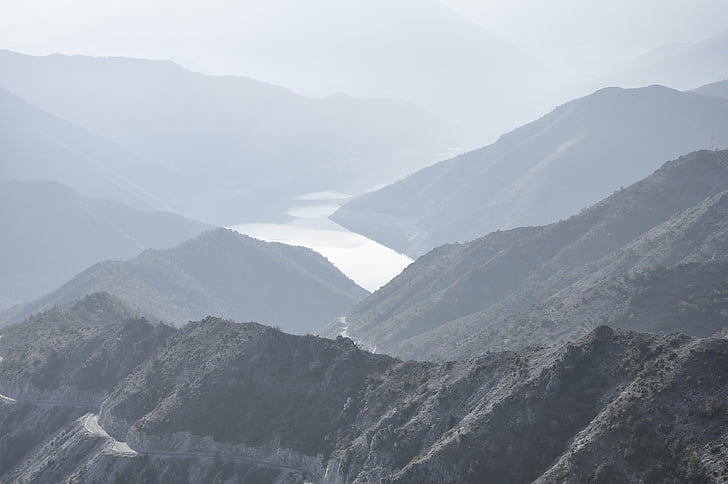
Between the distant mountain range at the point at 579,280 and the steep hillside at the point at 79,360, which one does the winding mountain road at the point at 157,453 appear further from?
the distant mountain range at the point at 579,280

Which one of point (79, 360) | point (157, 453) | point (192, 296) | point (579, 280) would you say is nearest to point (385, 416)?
point (157, 453)

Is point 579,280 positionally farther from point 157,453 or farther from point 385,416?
point 157,453

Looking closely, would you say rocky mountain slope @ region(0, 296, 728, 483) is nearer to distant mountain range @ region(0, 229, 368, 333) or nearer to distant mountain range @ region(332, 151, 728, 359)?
distant mountain range @ region(332, 151, 728, 359)

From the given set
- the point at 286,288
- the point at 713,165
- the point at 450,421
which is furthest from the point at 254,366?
the point at 286,288

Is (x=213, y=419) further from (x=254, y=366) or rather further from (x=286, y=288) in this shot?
(x=286, y=288)

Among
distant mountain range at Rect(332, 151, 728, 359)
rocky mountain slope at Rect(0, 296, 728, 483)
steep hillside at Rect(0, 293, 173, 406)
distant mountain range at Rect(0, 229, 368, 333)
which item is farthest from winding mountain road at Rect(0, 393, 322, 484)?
distant mountain range at Rect(0, 229, 368, 333)

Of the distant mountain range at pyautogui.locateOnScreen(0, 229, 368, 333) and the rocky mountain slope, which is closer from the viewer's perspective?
the rocky mountain slope
